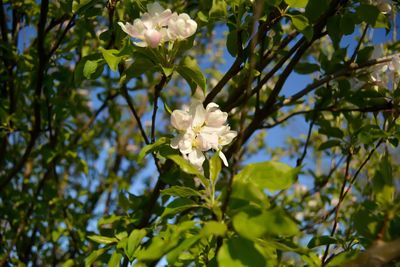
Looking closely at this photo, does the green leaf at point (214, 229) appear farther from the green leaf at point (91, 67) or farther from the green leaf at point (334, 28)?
the green leaf at point (334, 28)

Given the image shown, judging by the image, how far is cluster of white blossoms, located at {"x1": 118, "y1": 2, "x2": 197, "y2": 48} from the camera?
2.86ft

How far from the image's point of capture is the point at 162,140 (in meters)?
0.87

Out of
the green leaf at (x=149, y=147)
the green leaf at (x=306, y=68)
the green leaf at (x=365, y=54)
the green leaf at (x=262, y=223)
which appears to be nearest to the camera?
the green leaf at (x=262, y=223)

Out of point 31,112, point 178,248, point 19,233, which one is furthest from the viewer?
point 31,112

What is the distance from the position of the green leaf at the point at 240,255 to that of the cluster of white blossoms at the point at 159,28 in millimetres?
478

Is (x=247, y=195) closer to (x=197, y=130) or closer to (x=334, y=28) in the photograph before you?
(x=197, y=130)

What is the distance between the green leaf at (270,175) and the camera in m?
0.62

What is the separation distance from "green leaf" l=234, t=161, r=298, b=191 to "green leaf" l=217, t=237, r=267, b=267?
0.10 metres

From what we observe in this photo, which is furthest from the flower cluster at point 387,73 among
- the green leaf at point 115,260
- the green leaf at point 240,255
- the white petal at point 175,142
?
the green leaf at point 115,260

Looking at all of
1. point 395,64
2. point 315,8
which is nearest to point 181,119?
point 315,8

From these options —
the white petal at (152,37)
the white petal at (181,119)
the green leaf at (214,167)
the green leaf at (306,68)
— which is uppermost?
the white petal at (152,37)

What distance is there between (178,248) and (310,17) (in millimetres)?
Result: 745

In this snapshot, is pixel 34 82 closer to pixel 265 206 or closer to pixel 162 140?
pixel 162 140

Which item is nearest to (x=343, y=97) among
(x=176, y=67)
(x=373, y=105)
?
(x=373, y=105)
